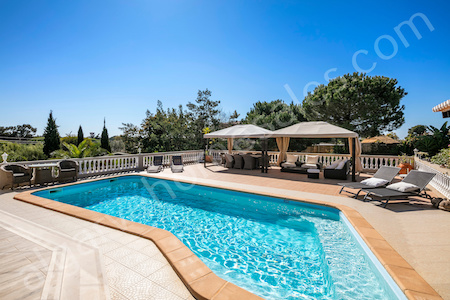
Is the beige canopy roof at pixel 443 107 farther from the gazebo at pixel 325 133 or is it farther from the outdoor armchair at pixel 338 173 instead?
the outdoor armchair at pixel 338 173

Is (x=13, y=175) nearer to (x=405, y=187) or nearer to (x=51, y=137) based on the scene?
(x=405, y=187)

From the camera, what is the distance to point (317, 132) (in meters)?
9.17

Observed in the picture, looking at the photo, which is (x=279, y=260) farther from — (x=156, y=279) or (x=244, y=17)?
(x=244, y=17)

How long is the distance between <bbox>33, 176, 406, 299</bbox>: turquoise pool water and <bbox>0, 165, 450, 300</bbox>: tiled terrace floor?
0.56 meters

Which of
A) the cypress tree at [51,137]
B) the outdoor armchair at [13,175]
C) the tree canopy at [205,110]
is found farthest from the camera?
the tree canopy at [205,110]

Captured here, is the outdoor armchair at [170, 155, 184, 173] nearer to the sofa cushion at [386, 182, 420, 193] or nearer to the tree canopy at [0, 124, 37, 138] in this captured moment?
the sofa cushion at [386, 182, 420, 193]

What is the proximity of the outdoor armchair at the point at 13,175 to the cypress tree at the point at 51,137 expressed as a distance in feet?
46.6

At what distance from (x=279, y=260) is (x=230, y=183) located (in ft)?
14.9

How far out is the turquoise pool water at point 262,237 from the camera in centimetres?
277

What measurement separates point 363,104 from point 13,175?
22.4 m

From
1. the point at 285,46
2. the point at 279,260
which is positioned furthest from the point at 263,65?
the point at 279,260

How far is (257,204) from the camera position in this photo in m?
6.03

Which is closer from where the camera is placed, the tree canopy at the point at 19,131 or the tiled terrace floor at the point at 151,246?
the tiled terrace floor at the point at 151,246

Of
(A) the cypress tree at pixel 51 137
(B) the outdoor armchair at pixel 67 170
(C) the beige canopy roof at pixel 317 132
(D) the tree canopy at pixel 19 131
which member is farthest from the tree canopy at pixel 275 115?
(D) the tree canopy at pixel 19 131
